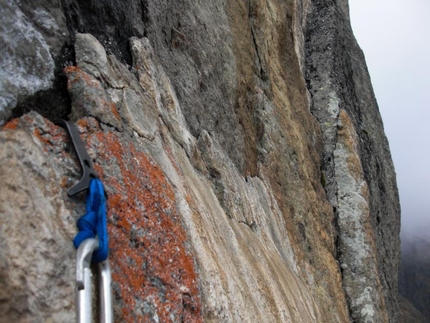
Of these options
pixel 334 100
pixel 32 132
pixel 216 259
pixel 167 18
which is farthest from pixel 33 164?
pixel 334 100

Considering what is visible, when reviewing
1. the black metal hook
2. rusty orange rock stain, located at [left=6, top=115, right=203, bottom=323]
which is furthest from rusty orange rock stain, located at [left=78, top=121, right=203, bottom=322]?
the black metal hook

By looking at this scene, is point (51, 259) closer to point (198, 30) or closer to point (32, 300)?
point (32, 300)

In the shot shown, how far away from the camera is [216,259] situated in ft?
13.8

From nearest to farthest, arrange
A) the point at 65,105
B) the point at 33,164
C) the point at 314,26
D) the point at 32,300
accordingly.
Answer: the point at 32,300 < the point at 33,164 < the point at 65,105 < the point at 314,26

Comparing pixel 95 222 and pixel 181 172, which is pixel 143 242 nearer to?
pixel 95 222

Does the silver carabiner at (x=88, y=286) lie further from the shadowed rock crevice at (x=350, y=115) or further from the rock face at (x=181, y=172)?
the shadowed rock crevice at (x=350, y=115)

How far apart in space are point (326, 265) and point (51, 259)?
8.52 metres

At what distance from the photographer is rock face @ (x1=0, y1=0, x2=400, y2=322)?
2701 millimetres

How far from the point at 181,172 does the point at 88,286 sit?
2.16m

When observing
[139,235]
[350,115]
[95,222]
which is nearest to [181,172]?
[139,235]

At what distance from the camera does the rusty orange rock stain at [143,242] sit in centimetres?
292

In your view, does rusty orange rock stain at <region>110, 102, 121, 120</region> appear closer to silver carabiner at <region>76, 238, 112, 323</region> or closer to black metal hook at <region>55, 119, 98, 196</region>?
black metal hook at <region>55, 119, 98, 196</region>

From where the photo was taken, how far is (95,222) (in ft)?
9.02

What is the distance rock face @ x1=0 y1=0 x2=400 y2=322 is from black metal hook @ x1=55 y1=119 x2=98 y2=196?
5 cm
